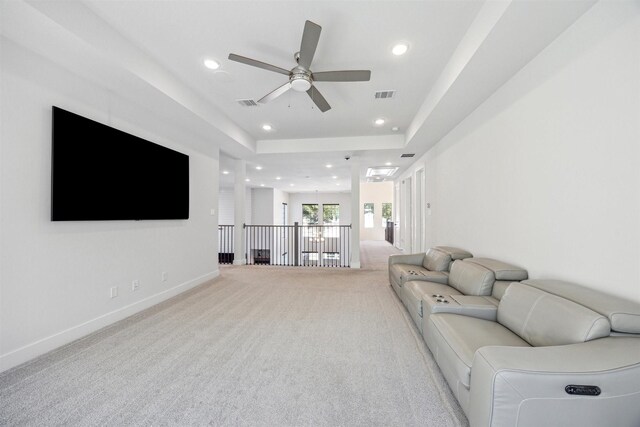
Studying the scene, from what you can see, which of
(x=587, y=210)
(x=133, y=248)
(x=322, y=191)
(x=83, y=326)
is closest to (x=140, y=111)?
(x=133, y=248)

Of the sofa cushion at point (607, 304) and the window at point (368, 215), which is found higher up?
the window at point (368, 215)

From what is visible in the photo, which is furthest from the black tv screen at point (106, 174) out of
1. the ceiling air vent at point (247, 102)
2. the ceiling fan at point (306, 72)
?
→ the ceiling fan at point (306, 72)

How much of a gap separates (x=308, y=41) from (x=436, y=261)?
10.8 ft

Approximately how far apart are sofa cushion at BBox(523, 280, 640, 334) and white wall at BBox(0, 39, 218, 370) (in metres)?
4.13

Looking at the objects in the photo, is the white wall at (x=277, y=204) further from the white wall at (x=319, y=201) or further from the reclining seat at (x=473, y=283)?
the reclining seat at (x=473, y=283)

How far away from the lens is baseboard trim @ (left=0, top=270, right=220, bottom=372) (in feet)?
6.99

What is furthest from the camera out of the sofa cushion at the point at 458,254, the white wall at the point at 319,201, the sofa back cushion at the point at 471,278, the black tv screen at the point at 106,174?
the white wall at the point at 319,201

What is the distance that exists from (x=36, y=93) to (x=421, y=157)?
21.7ft

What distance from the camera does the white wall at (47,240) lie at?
2129mm

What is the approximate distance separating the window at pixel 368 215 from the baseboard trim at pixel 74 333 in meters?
11.1

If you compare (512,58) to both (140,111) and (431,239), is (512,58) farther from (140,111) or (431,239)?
(140,111)

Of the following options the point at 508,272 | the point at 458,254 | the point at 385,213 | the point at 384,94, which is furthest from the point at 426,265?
the point at 385,213

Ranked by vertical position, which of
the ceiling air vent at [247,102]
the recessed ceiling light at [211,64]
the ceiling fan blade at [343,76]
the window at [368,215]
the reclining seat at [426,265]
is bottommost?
the reclining seat at [426,265]

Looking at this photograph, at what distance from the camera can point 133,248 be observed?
3367mm
